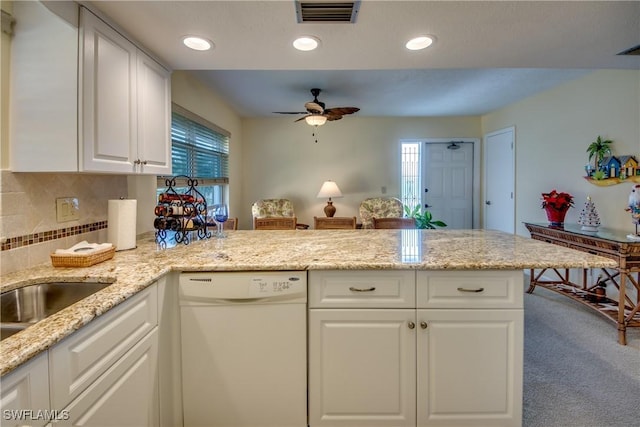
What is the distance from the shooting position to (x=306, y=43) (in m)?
1.79

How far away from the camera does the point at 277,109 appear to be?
16.5 feet

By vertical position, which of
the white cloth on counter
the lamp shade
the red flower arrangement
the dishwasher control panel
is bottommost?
the dishwasher control panel

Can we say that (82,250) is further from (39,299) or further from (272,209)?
(272,209)

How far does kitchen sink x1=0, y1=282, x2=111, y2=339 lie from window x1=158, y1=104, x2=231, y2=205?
155 centimetres

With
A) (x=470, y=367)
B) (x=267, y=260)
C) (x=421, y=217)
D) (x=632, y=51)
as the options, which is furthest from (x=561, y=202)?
(x=267, y=260)

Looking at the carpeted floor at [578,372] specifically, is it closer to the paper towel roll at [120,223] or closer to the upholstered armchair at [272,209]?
the paper towel roll at [120,223]

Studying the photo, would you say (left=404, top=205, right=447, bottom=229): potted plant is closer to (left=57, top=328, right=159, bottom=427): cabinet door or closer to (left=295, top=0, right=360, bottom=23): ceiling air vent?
(left=295, top=0, right=360, bottom=23): ceiling air vent

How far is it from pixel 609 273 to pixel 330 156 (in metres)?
4.05

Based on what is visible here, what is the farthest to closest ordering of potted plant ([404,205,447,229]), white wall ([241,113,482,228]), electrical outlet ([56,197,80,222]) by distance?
white wall ([241,113,482,228])
potted plant ([404,205,447,229])
electrical outlet ([56,197,80,222])

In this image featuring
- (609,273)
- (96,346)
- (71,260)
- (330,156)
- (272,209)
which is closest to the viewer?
(96,346)

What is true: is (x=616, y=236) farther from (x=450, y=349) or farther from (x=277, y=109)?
(x=277, y=109)

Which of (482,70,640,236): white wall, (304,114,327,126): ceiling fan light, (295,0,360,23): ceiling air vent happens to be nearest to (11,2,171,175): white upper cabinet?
(295,0,360,23): ceiling air vent

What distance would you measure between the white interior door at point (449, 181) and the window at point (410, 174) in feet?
0.40

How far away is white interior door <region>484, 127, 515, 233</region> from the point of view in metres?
4.79
